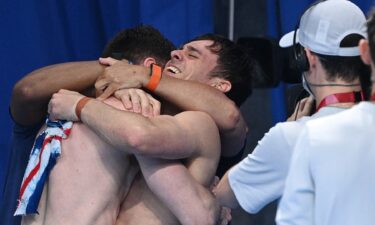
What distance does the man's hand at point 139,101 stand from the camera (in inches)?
73.5

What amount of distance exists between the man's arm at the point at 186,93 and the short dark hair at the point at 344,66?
0.46 meters

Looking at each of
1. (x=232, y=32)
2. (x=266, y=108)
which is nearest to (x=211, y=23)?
(x=232, y=32)

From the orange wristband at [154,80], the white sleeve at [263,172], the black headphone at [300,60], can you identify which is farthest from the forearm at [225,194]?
the orange wristband at [154,80]

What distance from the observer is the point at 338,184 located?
134cm

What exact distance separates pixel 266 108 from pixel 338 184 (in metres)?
1.46

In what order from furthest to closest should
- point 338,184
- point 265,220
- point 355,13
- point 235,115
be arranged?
point 265,220
point 235,115
point 355,13
point 338,184

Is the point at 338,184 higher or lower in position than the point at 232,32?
higher

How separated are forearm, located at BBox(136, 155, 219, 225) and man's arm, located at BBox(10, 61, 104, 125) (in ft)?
0.99

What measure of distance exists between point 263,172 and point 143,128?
1.04ft

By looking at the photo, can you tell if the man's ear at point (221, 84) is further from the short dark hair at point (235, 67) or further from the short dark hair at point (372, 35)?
the short dark hair at point (372, 35)

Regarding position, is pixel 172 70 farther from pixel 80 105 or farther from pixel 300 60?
pixel 300 60

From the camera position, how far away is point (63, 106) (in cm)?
187

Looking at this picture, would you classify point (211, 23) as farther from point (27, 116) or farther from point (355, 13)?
point (355, 13)

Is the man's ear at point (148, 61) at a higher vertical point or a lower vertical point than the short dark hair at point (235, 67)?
higher
